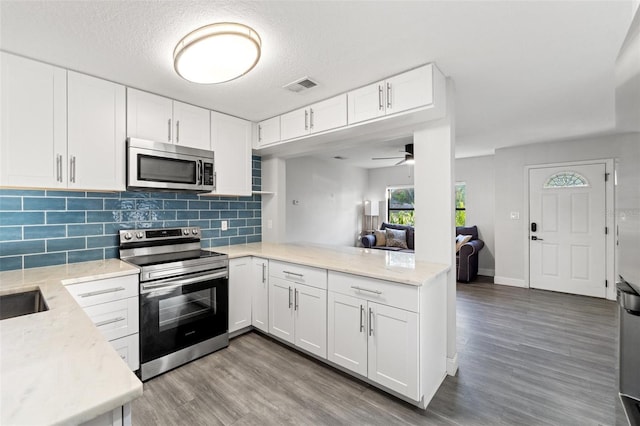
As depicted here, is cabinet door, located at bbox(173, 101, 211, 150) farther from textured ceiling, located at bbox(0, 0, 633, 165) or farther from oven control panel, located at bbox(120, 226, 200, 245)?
oven control panel, located at bbox(120, 226, 200, 245)

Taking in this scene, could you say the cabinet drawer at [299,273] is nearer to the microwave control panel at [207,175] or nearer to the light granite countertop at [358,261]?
the light granite countertop at [358,261]

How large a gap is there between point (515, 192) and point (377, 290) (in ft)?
14.1

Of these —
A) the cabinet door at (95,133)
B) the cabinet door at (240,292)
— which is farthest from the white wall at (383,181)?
the cabinet door at (95,133)

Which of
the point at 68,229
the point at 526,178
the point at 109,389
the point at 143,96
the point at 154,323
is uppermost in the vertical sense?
the point at 143,96

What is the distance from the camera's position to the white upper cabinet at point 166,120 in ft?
8.15

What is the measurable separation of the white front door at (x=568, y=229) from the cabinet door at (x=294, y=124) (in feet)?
13.8

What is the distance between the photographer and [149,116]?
2570 millimetres

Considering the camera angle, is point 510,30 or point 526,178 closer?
point 510,30

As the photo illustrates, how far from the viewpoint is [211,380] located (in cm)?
224

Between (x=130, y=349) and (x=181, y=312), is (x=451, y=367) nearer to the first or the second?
(x=181, y=312)

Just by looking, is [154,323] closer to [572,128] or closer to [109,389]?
[109,389]

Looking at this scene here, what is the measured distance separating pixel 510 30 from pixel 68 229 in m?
3.50

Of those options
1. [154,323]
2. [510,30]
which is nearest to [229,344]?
[154,323]

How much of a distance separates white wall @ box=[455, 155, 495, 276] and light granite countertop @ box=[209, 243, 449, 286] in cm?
402
